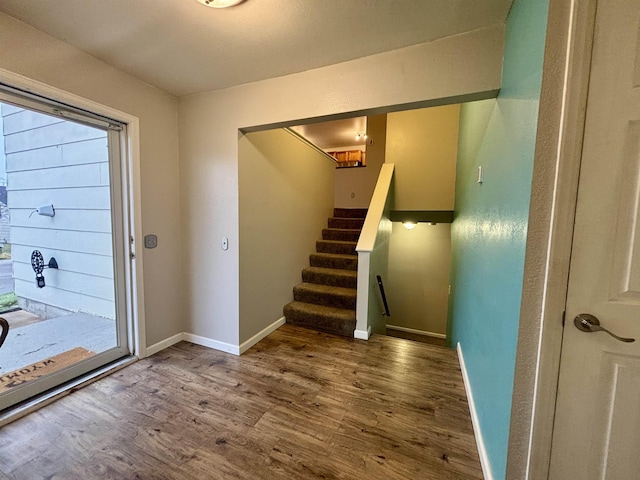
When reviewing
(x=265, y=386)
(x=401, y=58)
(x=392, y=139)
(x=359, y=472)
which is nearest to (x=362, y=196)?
(x=392, y=139)

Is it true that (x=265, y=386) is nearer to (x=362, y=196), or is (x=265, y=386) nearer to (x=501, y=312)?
(x=501, y=312)

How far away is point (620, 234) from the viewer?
2.83ft

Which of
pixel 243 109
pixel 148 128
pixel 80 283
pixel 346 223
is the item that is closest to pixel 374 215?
pixel 346 223

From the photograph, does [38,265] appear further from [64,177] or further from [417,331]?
[417,331]

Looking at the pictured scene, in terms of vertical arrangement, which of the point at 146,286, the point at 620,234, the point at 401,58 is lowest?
the point at 146,286

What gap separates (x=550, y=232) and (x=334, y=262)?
9.52 feet

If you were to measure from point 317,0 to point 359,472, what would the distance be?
7.91 feet

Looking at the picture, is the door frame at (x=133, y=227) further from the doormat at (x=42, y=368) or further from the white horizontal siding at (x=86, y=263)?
the doormat at (x=42, y=368)

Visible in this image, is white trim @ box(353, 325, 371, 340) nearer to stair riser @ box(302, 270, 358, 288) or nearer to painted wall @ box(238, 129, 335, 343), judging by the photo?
stair riser @ box(302, 270, 358, 288)

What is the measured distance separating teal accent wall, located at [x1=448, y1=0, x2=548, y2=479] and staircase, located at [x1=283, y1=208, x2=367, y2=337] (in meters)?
1.43

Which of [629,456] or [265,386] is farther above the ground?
[629,456]

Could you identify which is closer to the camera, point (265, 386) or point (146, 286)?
point (265, 386)

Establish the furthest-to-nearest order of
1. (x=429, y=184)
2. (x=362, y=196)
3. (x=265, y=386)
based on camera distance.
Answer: (x=362, y=196)
(x=429, y=184)
(x=265, y=386)

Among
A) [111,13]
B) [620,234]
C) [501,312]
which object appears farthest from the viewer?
[111,13]
